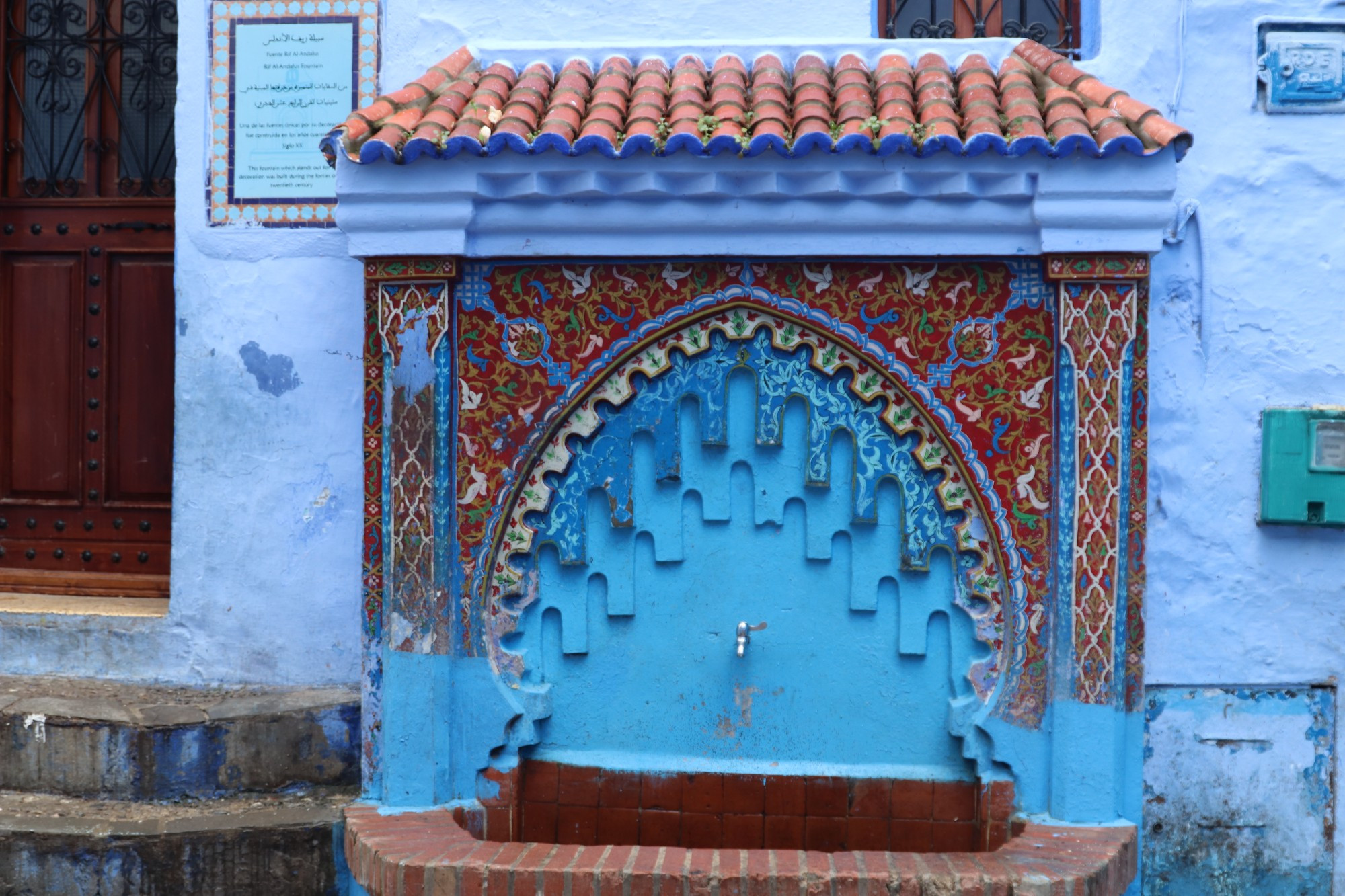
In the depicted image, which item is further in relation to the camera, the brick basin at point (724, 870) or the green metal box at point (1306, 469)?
the green metal box at point (1306, 469)

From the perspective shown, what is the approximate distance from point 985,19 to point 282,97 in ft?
8.53

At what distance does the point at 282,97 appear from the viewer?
453 centimetres

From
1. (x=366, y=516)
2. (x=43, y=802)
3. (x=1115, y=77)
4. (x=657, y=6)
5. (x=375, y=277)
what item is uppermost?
(x=657, y=6)

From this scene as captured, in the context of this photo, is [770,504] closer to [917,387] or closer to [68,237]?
[917,387]

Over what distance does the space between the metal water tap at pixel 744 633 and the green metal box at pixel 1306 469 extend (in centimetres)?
176

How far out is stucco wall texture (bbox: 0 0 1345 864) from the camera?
4242mm

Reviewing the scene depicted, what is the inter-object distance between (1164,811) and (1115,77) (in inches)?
100

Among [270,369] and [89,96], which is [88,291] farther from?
[270,369]

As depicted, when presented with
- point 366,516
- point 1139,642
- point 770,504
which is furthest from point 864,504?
point 366,516

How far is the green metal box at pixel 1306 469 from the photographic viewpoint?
13.7 ft

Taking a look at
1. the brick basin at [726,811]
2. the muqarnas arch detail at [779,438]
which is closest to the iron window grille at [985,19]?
the muqarnas arch detail at [779,438]

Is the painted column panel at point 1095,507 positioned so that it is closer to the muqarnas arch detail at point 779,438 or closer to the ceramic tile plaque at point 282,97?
the muqarnas arch detail at point 779,438

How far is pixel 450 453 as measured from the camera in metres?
4.02

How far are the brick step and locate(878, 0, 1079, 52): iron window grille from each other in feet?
10.4
